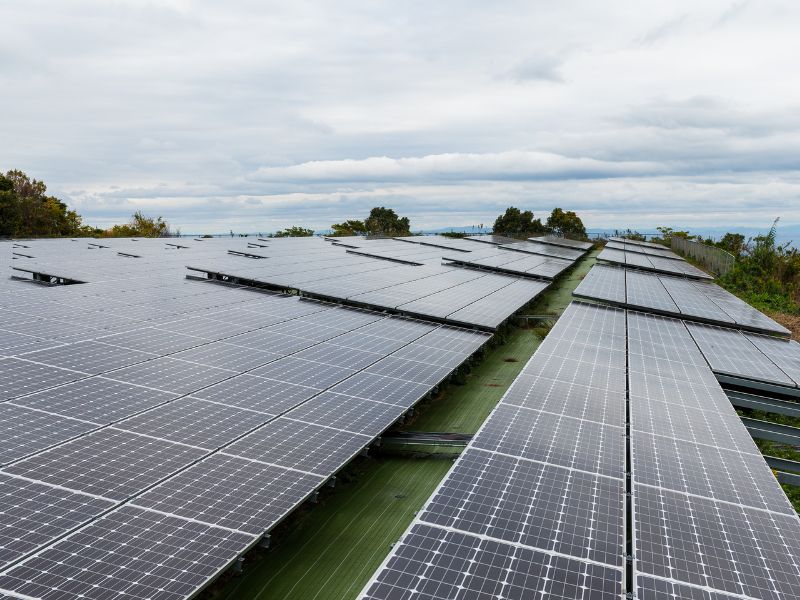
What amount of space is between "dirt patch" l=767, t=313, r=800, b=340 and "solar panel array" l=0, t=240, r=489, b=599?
23604 mm

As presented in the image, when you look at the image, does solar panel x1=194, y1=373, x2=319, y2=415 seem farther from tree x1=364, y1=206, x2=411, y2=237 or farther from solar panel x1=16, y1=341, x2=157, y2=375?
tree x1=364, y1=206, x2=411, y2=237

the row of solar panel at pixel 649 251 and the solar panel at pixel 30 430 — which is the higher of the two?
the row of solar panel at pixel 649 251

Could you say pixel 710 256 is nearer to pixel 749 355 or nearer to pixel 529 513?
pixel 749 355

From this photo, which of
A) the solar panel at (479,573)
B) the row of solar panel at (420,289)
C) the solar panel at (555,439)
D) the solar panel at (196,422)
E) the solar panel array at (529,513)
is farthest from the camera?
the row of solar panel at (420,289)

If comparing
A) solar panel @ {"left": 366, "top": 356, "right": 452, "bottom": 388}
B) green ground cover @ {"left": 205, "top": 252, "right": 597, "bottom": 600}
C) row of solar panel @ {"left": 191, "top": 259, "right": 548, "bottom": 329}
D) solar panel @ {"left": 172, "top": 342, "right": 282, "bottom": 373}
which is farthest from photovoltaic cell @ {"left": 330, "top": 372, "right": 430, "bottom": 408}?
row of solar panel @ {"left": 191, "top": 259, "right": 548, "bottom": 329}

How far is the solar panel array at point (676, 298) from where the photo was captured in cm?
2867

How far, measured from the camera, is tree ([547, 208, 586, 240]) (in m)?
116

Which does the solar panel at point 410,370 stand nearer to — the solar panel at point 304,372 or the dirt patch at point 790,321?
the solar panel at point 304,372

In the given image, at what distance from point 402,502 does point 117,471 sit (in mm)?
5749

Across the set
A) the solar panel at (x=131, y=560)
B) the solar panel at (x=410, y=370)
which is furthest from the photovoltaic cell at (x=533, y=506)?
the solar panel at (x=410, y=370)

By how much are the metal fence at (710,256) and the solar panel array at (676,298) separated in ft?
46.5

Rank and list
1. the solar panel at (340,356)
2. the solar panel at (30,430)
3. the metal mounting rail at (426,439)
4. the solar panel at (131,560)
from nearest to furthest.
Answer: the solar panel at (131,560), the solar panel at (30,430), the metal mounting rail at (426,439), the solar panel at (340,356)

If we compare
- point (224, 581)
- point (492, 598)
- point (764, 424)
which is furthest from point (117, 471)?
point (764, 424)

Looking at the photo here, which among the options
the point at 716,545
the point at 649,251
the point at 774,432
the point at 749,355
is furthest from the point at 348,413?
the point at 649,251
